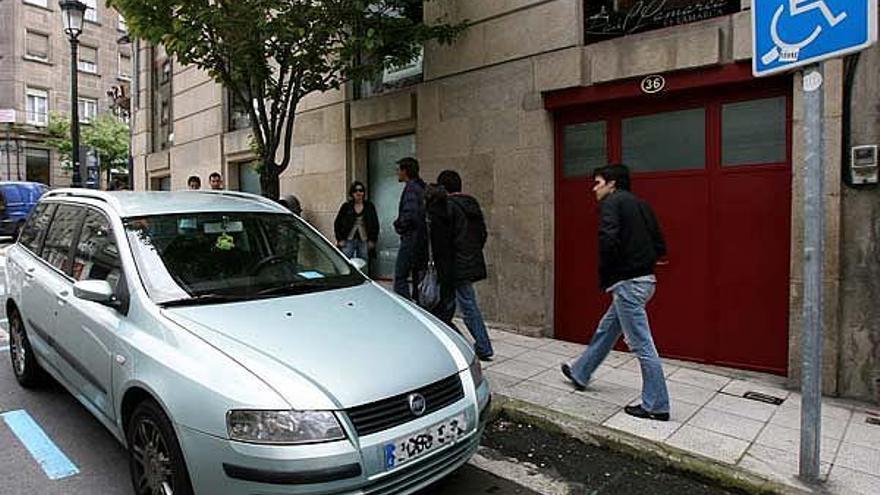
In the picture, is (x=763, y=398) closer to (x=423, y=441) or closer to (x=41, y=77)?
(x=423, y=441)

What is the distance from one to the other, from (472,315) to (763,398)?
2.43m

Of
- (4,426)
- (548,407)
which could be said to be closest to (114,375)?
(4,426)

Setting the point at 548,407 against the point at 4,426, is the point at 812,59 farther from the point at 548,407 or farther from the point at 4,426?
the point at 4,426

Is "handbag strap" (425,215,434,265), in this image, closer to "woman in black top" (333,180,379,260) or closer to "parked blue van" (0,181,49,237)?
"woman in black top" (333,180,379,260)

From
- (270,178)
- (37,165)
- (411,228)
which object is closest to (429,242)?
(411,228)

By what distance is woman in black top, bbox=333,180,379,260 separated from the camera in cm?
784

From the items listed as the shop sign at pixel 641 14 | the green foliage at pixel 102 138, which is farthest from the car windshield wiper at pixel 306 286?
the green foliage at pixel 102 138

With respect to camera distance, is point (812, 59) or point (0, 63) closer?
point (812, 59)

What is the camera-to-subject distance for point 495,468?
141 inches

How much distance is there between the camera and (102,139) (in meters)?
27.5

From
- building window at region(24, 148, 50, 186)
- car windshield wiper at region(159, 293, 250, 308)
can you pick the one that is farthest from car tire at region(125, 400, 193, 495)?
building window at region(24, 148, 50, 186)

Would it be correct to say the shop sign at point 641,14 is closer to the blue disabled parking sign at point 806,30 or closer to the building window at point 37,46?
the blue disabled parking sign at point 806,30

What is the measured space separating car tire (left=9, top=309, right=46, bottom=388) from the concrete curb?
3.61 metres

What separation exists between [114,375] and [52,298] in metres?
1.34
